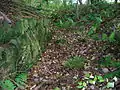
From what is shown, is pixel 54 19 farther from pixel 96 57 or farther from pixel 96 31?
pixel 96 57

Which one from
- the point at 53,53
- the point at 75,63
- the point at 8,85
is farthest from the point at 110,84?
the point at 53,53

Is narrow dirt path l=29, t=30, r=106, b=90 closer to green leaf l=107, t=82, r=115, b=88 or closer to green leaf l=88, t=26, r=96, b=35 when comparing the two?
green leaf l=88, t=26, r=96, b=35

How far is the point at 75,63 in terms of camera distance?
527 centimetres

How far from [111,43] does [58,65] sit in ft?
4.32

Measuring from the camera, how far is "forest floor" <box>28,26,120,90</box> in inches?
192

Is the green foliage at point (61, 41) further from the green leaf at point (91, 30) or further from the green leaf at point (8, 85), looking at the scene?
the green leaf at point (8, 85)

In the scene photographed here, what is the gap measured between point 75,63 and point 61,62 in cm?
43

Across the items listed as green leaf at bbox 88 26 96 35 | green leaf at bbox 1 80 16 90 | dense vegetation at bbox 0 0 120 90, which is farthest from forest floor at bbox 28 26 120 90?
green leaf at bbox 1 80 16 90

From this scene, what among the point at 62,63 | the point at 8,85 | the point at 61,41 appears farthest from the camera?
the point at 61,41

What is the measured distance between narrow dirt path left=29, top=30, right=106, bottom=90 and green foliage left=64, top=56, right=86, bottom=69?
8 centimetres

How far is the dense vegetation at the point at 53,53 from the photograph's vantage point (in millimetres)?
4695

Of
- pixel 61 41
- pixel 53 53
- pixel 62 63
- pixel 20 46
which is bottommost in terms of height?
pixel 62 63

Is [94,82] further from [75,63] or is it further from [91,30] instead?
[91,30]

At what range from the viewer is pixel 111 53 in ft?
18.1
